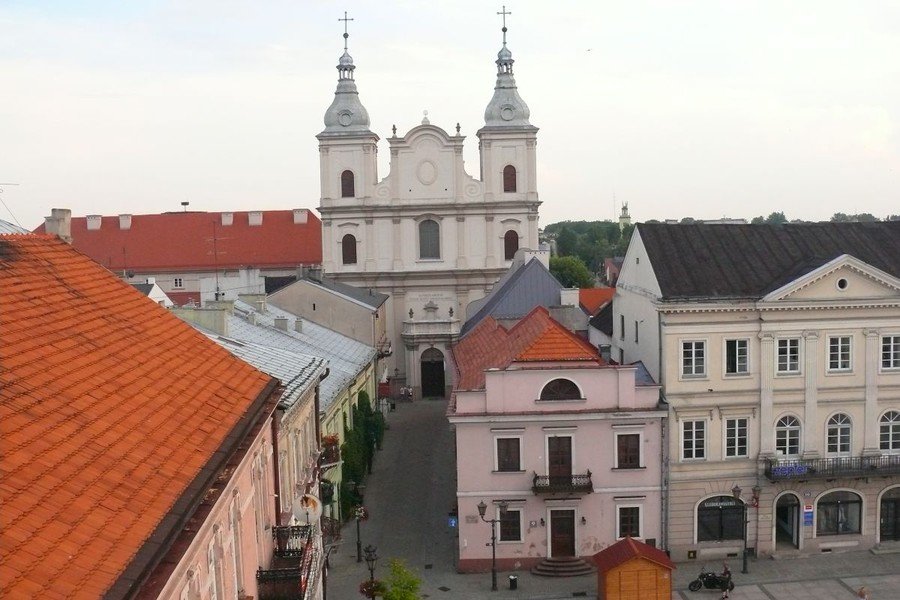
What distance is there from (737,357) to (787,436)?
308 cm

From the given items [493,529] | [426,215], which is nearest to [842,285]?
[493,529]

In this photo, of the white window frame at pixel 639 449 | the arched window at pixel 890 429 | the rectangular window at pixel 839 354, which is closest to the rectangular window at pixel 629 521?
the white window frame at pixel 639 449

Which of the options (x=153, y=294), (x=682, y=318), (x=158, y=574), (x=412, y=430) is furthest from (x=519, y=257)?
(x=158, y=574)

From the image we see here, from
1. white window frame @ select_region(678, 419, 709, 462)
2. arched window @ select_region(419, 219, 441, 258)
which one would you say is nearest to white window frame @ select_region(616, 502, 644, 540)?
white window frame @ select_region(678, 419, 709, 462)

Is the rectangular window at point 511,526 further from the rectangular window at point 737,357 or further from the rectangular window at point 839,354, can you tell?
the rectangular window at point 839,354

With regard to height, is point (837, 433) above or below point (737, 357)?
below

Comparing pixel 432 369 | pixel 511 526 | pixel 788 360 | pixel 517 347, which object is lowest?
pixel 511 526

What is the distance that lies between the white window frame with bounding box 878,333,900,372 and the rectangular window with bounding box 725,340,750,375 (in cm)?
431

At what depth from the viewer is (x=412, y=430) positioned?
50094mm

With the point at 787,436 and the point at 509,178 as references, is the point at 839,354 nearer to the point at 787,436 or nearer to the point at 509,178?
the point at 787,436

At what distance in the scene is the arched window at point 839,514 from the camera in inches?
1201

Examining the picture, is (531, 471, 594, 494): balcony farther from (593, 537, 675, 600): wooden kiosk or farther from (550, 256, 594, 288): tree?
(550, 256, 594, 288): tree

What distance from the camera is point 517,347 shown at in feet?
101

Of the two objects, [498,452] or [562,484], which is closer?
[562,484]
